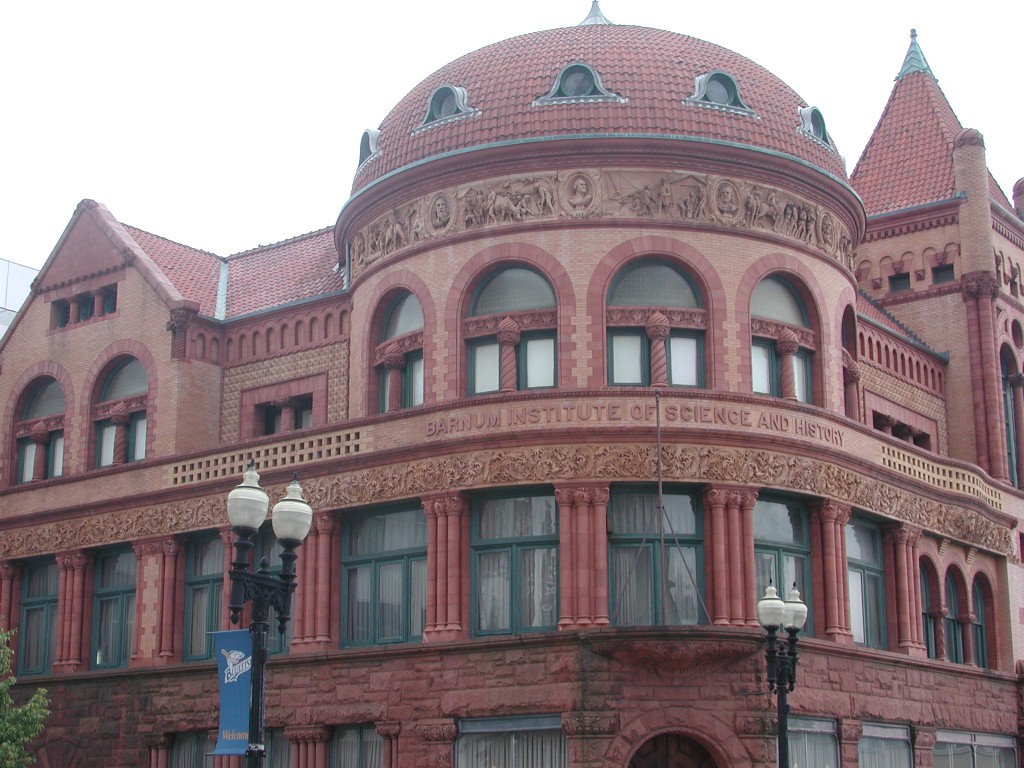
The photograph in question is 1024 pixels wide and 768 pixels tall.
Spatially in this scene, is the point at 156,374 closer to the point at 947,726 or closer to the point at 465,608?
the point at 465,608

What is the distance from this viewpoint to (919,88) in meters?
49.1

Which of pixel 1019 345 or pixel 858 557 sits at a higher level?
pixel 1019 345

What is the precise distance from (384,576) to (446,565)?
7.54 feet

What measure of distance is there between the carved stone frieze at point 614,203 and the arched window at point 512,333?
1.35 m

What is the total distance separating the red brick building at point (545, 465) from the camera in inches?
1234

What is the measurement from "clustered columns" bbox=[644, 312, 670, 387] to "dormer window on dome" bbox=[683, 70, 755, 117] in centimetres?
515

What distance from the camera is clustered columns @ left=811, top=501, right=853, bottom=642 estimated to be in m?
32.8

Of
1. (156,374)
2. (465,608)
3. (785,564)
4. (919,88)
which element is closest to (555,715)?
(465,608)

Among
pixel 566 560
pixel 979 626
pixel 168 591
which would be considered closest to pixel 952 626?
pixel 979 626

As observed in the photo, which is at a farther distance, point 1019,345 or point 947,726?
point 1019,345

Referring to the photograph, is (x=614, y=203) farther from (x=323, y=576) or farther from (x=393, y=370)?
(x=323, y=576)

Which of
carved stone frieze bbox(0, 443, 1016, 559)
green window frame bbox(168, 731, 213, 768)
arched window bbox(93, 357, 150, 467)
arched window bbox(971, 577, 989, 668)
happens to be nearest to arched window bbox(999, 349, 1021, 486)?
arched window bbox(971, 577, 989, 668)

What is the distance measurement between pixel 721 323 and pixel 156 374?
1491 centimetres

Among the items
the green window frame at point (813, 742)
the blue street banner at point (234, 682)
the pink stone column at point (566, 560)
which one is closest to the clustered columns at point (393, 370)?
the pink stone column at point (566, 560)
